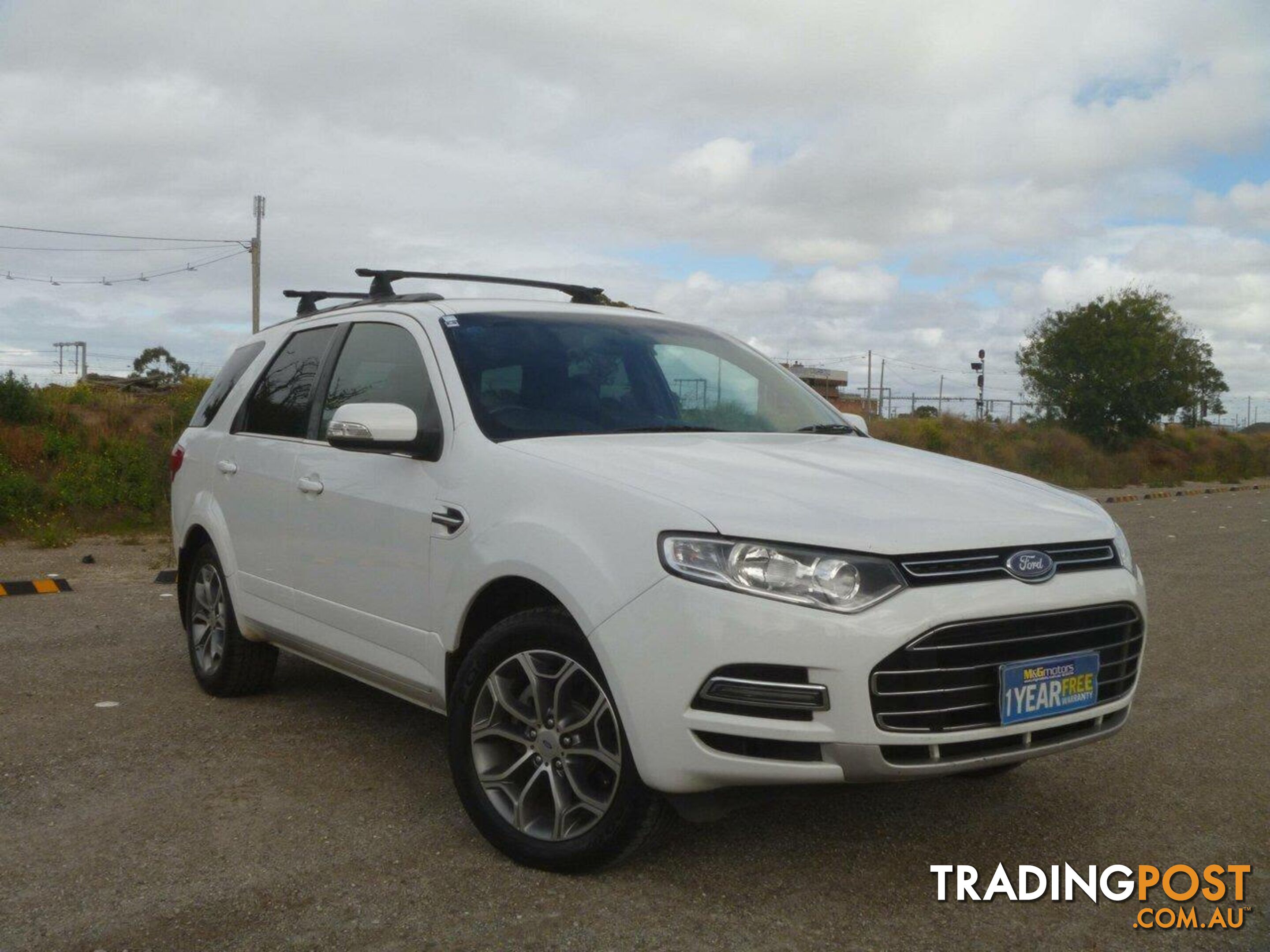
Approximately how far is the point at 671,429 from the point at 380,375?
1.20 meters

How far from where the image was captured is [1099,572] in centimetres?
359

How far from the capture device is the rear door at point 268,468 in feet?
16.9

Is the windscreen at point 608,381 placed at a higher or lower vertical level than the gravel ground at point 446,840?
higher

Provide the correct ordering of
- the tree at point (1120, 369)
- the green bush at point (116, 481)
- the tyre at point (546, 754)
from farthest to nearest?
the tree at point (1120, 369), the green bush at point (116, 481), the tyre at point (546, 754)

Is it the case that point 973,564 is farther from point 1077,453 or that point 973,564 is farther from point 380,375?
point 1077,453

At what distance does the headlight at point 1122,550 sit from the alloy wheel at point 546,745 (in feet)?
5.27

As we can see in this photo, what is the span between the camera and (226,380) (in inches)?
245

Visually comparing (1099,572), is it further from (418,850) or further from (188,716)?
(188,716)

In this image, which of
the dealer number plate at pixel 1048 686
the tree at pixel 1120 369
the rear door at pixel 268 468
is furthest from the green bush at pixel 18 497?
the tree at pixel 1120 369

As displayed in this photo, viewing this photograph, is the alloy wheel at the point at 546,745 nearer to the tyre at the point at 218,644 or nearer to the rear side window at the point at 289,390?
the rear side window at the point at 289,390

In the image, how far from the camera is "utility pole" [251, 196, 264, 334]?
39281mm

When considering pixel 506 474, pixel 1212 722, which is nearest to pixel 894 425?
pixel 1212 722

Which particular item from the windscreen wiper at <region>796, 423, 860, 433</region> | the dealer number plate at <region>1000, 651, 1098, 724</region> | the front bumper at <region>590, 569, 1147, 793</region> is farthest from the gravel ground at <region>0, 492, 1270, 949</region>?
the windscreen wiper at <region>796, 423, 860, 433</region>

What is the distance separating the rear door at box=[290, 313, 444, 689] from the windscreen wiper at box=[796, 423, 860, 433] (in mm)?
1433
